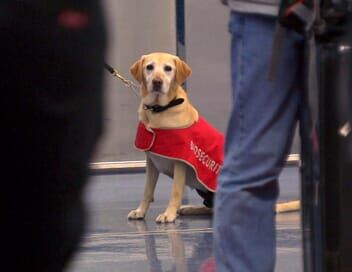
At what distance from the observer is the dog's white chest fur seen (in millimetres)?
5531

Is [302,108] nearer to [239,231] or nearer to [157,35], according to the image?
[239,231]

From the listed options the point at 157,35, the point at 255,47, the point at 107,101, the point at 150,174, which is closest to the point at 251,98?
the point at 255,47

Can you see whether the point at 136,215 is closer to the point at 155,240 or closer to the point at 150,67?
the point at 155,240

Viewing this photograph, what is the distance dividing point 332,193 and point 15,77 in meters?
1.42

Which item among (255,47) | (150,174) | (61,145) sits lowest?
(150,174)

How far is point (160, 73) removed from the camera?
19.0 feet

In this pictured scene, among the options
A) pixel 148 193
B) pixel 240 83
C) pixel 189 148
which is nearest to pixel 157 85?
pixel 189 148

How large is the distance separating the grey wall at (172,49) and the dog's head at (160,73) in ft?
3.34

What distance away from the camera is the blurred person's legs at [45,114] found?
108 centimetres

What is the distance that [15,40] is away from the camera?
1.07 metres

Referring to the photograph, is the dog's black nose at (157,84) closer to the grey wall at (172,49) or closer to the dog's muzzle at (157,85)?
the dog's muzzle at (157,85)

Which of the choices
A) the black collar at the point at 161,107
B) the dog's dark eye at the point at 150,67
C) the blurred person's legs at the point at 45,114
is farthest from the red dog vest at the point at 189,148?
the blurred person's legs at the point at 45,114

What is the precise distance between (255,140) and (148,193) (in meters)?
3.13

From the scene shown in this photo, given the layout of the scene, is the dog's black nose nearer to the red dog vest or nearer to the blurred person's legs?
the red dog vest
